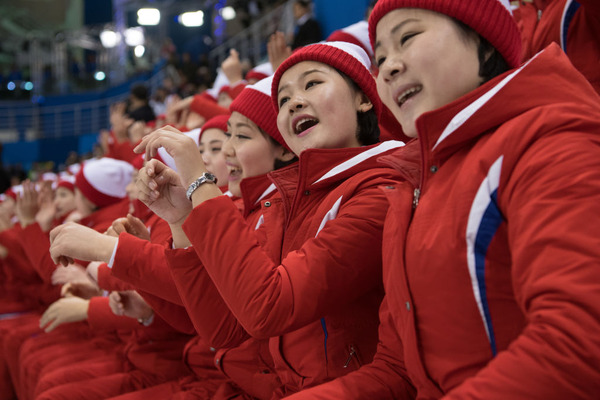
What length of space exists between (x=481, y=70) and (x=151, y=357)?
2178 millimetres

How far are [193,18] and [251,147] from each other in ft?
58.6

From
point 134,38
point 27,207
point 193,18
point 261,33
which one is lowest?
point 27,207

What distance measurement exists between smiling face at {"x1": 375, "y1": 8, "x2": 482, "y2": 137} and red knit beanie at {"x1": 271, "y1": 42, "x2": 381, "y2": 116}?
0.59m

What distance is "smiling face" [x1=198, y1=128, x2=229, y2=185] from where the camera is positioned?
291cm

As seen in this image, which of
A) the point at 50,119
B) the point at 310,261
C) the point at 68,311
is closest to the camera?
the point at 310,261

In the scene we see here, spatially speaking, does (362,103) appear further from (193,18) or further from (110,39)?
(110,39)

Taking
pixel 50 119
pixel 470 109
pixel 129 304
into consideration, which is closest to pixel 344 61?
pixel 470 109

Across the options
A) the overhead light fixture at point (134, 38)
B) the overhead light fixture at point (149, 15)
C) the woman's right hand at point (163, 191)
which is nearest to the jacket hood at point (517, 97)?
the woman's right hand at point (163, 191)

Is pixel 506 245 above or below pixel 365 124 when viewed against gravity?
below

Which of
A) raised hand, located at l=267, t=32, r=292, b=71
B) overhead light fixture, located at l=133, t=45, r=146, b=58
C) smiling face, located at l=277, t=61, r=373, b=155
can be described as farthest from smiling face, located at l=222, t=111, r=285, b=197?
overhead light fixture, located at l=133, t=45, r=146, b=58

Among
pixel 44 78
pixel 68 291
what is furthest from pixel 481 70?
pixel 44 78

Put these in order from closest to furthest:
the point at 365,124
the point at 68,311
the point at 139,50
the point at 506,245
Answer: the point at 506,245, the point at 365,124, the point at 68,311, the point at 139,50

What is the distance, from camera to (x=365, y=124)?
191 centimetres

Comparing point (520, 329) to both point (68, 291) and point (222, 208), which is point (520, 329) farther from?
point (68, 291)
